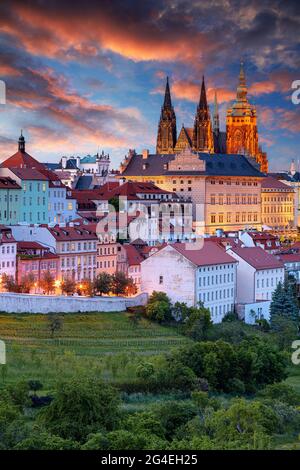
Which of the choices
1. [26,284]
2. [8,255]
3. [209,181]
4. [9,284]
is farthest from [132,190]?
[9,284]

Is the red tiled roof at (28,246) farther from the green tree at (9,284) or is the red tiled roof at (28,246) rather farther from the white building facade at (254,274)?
the white building facade at (254,274)

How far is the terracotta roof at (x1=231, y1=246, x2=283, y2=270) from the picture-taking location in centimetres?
5428

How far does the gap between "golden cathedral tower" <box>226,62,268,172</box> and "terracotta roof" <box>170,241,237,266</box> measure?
67389mm

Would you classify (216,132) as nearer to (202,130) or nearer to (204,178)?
(202,130)

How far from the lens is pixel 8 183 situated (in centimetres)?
5981

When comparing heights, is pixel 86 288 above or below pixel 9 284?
below

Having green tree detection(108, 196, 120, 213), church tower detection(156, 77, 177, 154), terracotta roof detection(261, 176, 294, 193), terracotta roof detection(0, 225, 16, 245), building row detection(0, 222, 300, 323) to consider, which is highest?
church tower detection(156, 77, 177, 154)

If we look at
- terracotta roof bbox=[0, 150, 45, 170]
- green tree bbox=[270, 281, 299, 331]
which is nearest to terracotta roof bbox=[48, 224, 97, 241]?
green tree bbox=[270, 281, 299, 331]

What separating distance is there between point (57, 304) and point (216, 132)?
81.9m

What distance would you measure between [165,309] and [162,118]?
223 feet

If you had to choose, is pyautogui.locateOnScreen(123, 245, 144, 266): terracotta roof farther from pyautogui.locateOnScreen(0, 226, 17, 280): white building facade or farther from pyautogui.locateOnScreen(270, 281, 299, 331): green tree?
pyautogui.locateOnScreen(0, 226, 17, 280): white building facade

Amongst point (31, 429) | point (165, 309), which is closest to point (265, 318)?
point (165, 309)

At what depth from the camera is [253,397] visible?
38312 mm

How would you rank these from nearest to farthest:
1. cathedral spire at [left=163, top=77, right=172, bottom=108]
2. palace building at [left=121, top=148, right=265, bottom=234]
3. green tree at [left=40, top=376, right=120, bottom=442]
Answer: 1. green tree at [left=40, top=376, right=120, bottom=442]
2. palace building at [left=121, top=148, right=265, bottom=234]
3. cathedral spire at [left=163, top=77, right=172, bottom=108]
